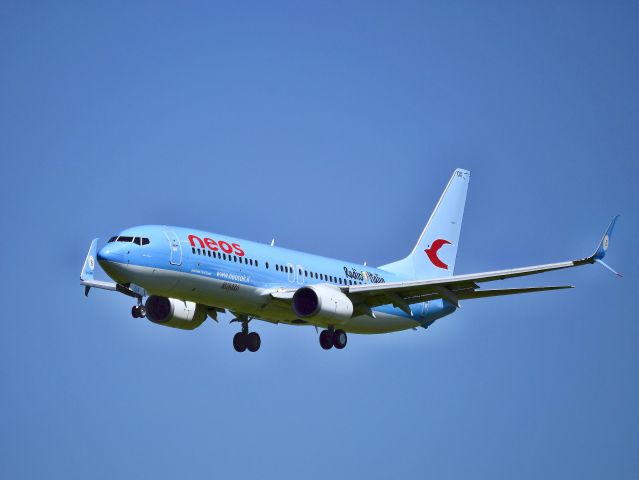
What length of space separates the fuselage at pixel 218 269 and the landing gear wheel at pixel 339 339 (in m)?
0.93

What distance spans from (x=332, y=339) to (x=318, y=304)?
141 inches

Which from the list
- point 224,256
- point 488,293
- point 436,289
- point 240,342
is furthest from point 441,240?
point 224,256

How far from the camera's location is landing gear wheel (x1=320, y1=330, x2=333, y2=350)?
56.5 meters

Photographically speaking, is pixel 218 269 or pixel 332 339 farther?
pixel 332 339

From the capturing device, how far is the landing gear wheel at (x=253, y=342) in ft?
193

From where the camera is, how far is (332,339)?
56531 millimetres

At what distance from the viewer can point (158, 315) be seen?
56.8 m

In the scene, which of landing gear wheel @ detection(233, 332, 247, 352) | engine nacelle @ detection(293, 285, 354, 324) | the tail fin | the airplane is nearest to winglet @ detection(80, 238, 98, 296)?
the airplane

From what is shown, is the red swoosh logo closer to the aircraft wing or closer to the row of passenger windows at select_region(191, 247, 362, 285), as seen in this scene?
the row of passenger windows at select_region(191, 247, 362, 285)

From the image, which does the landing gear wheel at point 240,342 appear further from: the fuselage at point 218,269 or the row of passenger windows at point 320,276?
the row of passenger windows at point 320,276

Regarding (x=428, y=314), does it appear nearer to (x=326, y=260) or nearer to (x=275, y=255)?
(x=326, y=260)

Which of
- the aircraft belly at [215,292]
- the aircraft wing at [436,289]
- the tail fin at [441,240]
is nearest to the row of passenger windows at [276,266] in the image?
the aircraft belly at [215,292]

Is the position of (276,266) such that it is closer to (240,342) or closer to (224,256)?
(224,256)

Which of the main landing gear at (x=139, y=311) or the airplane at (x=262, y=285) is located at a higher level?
the airplane at (x=262, y=285)
